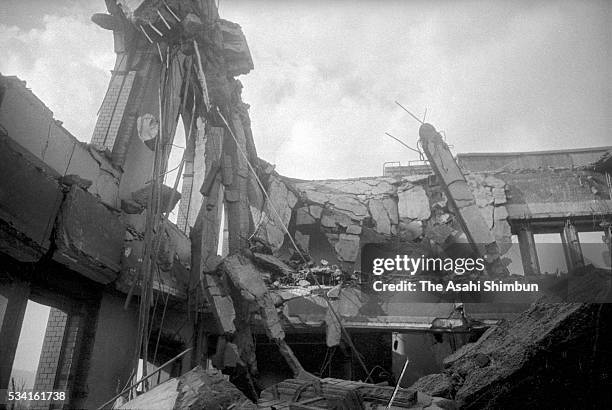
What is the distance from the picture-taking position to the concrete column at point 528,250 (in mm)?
12023

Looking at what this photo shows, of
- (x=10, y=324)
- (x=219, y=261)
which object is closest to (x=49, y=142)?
(x=10, y=324)

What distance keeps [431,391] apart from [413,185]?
8.53 meters

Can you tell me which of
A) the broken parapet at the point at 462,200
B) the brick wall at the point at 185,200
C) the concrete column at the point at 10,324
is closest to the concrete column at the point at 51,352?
the concrete column at the point at 10,324

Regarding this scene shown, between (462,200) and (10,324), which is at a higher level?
(462,200)

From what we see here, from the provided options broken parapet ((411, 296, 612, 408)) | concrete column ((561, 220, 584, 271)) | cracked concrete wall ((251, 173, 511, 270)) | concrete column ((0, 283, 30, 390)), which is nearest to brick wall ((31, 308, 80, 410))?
concrete column ((0, 283, 30, 390))

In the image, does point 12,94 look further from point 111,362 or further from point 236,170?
point 236,170

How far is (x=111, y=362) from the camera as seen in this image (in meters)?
5.44

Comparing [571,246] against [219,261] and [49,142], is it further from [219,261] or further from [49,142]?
[49,142]

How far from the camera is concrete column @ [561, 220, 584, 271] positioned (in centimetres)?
1202

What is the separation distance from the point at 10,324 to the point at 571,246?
47.4 ft

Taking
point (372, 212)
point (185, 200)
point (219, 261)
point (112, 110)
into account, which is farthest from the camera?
point (372, 212)

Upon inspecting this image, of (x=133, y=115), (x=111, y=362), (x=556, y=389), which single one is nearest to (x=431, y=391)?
(x=556, y=389)

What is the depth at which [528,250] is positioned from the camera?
12102 mm

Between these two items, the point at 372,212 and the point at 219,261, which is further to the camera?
the point at 372,212
